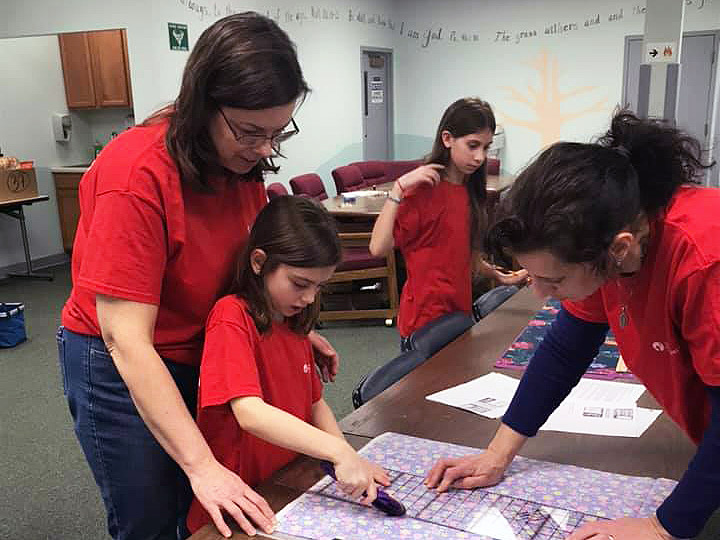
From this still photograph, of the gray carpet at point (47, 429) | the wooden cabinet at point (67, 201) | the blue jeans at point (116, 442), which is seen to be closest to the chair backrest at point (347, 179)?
the gray carpet at point (47, 429)

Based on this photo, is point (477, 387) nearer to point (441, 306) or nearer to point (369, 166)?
point (441, 306)

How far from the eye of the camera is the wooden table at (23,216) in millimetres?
5441

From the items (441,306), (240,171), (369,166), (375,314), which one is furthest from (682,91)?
(240,171)

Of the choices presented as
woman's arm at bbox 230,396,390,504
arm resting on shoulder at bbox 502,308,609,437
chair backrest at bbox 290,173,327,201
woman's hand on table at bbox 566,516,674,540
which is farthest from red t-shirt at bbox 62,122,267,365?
chair backrest at bbox 290,173,327,201

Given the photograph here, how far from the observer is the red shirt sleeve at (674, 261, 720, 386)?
844 mm

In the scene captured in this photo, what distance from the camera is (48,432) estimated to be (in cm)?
311

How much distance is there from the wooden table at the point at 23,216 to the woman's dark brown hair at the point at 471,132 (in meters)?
4.18

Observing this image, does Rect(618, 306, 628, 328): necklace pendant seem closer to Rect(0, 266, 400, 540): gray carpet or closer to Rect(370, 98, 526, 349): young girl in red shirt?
Rect(370, 98, 526, 349): young girl in red shirt

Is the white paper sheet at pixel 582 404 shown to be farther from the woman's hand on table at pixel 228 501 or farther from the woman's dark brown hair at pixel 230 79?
the woman's dark brown hair at pixel 230 79

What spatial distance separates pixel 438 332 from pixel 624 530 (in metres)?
1.18

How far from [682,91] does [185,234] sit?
7.38 m

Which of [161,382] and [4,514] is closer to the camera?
[161,382]

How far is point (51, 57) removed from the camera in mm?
6543

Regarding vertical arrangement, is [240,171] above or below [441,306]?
above
